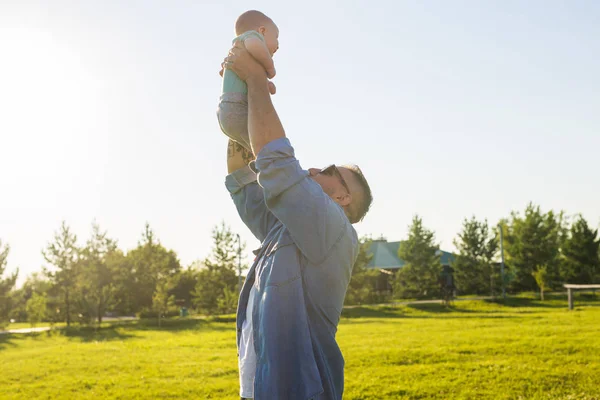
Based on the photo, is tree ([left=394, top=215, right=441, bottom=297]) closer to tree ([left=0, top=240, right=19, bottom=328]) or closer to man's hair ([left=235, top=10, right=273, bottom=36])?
tree ([left=0, top=240, right=19, bottom=328])

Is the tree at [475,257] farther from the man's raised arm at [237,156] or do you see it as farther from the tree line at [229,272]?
the man's raised arm at [237,156]

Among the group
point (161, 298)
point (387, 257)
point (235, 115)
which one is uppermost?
point (235, 115)

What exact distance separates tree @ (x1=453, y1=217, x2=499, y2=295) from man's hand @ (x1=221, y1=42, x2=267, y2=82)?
48.7 m

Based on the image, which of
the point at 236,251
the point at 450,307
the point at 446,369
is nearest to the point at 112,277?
the point at 236,251

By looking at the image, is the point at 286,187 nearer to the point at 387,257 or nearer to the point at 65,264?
the point at 65,264

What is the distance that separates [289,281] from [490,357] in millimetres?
11592

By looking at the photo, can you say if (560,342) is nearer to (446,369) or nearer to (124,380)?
(446,369)

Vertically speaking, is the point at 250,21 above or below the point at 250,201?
above

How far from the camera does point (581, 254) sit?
51.3 m

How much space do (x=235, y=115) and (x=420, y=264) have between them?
148 ft

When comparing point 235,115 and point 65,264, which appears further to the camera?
point 65,264

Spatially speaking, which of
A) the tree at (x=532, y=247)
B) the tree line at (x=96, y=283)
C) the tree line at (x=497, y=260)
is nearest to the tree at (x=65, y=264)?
the tree line at (x=96, y=283)

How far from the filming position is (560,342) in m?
14.2

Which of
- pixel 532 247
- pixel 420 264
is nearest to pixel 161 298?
pixel 420 264
